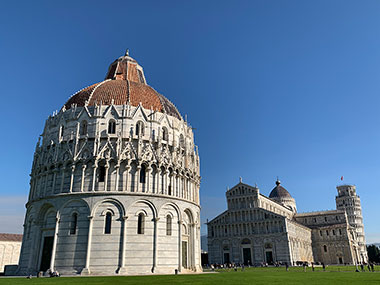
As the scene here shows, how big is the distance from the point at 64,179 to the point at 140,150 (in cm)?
886

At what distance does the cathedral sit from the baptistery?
43218 mm

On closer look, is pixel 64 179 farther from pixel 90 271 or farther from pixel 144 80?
pixel 144 80

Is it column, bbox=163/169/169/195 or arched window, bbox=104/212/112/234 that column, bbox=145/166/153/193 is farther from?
arched window, bbox=104/212/112/234

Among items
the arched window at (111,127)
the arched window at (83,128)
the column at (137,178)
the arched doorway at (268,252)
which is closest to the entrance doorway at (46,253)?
the column at (137,178)

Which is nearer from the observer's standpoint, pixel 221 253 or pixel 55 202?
pixel 55 202

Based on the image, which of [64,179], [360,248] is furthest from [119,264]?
[360,248]

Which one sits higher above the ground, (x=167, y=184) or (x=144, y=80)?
(x=144, y=80)

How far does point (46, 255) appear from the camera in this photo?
32312 millimetres

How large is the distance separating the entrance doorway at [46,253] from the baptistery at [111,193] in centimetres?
10

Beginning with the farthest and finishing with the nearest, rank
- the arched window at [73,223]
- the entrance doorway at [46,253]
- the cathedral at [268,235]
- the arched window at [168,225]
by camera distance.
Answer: the cathedral at [268,235] < the arched window at [168,225] < the entrance doorway at [46,253] < the arched window at [73,223]

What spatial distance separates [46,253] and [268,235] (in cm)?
5769

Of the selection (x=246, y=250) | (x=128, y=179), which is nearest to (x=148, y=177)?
(x=128, y=179)

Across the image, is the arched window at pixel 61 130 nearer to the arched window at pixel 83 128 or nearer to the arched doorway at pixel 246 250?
the arched window at pixel 83 128

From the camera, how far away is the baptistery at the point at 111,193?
101ft
